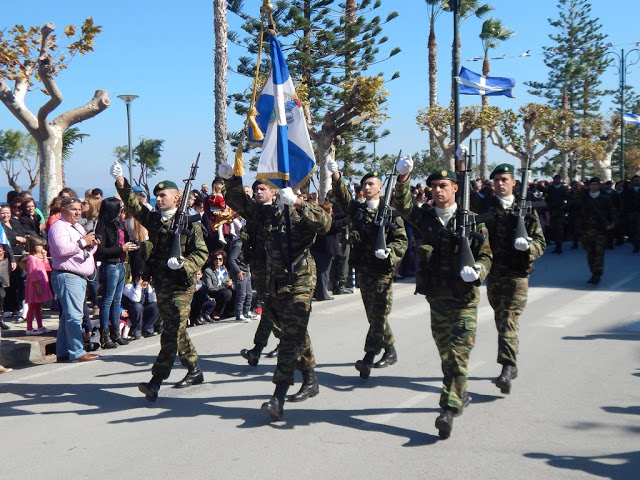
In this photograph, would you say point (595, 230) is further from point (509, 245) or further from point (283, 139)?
point (283, 139)

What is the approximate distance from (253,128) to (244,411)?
Result: 265 cm

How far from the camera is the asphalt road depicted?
15.1 ft

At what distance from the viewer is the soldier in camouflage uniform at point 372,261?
6.75m

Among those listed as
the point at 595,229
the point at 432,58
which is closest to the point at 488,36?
the point at 432,58

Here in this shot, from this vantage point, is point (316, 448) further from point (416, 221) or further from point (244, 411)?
point (416, 221)

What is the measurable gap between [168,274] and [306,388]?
1.59 m

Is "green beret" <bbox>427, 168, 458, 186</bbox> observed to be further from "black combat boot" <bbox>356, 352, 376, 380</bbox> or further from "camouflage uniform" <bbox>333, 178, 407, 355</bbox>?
"black combat boot" <bbox>356, 352, 376, 380</bbox>

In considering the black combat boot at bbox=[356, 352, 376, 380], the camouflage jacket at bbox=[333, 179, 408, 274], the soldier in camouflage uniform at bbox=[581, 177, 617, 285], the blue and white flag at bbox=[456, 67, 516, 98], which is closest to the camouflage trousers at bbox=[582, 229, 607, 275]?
the soldier in camouflage uniform at bbox=[581, 177, 617, 285]

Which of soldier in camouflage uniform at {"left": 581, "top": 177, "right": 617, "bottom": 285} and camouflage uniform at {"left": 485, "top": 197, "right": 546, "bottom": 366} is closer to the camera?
camouflage uniform at {"left": 485, "top": 197, "right": 546, "bottom": 366}

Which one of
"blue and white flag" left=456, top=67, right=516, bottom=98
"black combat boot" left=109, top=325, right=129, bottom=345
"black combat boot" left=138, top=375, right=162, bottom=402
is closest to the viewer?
"black combat boot" left=138, top=375, right=162, bottom=402

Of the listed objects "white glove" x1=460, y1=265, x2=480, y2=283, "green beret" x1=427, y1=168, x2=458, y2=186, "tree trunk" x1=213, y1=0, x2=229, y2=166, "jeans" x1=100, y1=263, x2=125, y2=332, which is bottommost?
"jeans" x1=100, y1=263, x2=125, y2=332

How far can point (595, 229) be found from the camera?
1323 cm

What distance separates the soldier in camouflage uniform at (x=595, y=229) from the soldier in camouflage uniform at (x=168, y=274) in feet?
29.9

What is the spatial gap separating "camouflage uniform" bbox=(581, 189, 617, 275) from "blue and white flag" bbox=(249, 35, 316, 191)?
8.56 m
